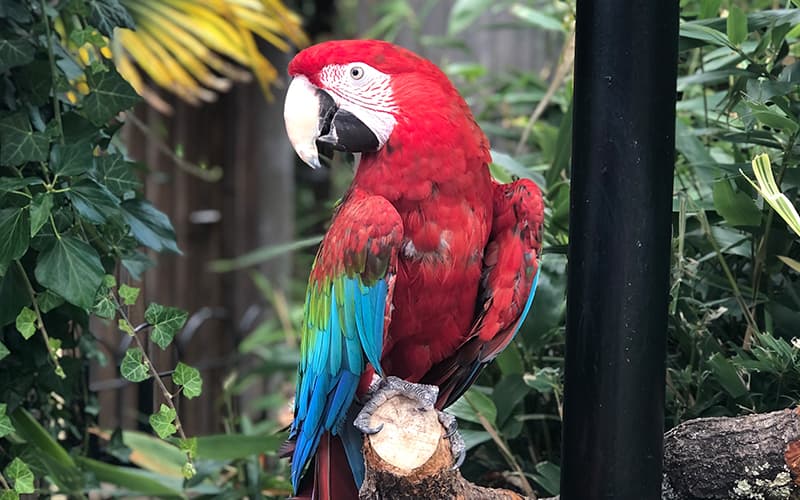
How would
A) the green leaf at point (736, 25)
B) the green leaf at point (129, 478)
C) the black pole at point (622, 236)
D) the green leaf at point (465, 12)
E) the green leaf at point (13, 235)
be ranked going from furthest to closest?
1. the green leaf at point (465, 12)
2. the green leaf at point (129, 478)
3. the green leaf at point (736, 25)
4. the green leaf at point (13, 235)
5. the black pole at point (622, 236)

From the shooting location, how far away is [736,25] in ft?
4.44

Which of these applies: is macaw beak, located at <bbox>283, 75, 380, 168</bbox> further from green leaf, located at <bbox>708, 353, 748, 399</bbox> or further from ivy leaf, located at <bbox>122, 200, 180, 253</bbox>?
green leaf, located at <bbox>708, 353, 748, 399</bbox>

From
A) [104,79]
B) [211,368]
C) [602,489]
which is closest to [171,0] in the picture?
[104,79]

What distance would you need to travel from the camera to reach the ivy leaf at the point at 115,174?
140 cm

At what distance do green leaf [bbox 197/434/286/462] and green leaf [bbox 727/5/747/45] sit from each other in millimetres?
1111

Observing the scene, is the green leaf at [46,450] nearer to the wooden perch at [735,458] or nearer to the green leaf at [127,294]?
the green leaf at [127,294]

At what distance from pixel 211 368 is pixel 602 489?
9.03 ft

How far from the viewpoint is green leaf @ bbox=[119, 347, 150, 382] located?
1293 mm

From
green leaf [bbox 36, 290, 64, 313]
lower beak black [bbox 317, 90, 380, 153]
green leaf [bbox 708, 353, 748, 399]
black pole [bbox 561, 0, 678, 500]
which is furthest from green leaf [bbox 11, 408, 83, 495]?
green leaf [bbox 708, 353, 748, 399]

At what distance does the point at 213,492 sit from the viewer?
6.12ft

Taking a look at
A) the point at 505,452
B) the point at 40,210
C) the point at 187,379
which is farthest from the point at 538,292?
the point at 40,210

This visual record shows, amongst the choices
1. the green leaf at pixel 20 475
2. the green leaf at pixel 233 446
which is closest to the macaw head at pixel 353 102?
the green leaf at pixel 20 475

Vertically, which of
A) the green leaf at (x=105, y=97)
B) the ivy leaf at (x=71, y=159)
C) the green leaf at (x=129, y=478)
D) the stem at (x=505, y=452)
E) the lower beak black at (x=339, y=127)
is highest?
the green leaf at (x=105, y=97)

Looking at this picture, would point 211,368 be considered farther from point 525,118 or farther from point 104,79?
point 104,79
